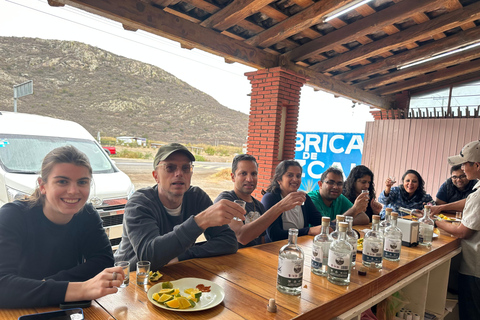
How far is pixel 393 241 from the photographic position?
167 centimetres

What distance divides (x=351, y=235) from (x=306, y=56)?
391 cm

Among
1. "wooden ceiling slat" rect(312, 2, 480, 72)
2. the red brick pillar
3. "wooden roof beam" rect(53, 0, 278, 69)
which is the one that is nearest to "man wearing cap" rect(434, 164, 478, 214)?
"wooden ceiling slat" rect(312, 2, 480, 72)

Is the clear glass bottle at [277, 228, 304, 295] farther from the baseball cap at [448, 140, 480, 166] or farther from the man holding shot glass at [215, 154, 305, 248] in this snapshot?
the baseball cap at [448, 140, 480, 166]

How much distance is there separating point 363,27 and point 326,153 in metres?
4.25

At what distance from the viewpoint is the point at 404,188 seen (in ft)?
13.1

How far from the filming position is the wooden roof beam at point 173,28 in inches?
120

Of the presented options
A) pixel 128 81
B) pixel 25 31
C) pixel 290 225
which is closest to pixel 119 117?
pixel 128 81

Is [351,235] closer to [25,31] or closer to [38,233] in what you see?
[38,233]

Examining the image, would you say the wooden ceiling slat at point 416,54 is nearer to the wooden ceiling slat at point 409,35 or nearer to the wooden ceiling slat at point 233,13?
the wooden ceiling slat at point 409,35

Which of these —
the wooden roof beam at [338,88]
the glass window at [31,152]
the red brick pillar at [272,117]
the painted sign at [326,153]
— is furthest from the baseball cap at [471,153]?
the painted sign at [326,153]

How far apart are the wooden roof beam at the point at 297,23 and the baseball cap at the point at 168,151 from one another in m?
2.71

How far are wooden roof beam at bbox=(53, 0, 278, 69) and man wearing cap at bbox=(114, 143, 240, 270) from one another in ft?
7.25

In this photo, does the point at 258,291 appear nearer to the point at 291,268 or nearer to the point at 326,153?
the point at 291,268

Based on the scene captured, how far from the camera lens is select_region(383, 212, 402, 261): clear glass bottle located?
1.66 m
